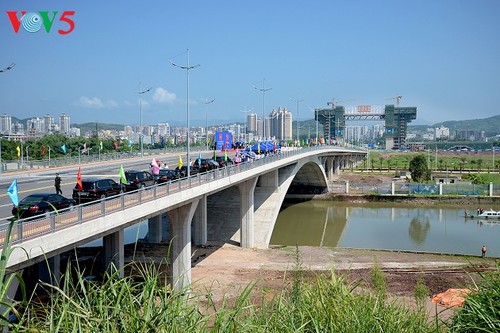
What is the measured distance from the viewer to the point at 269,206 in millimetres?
50656

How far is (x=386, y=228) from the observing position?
56.8 metres

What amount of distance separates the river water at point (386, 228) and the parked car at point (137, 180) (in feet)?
72.6

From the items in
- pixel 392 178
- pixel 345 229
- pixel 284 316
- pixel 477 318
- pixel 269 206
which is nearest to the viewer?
pixel 284 316

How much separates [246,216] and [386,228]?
2092 cm

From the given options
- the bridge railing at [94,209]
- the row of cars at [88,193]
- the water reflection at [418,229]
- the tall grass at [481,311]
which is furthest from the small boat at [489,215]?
the tall grass at [481,311]

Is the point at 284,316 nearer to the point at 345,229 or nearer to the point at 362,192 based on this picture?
the point at 345,229

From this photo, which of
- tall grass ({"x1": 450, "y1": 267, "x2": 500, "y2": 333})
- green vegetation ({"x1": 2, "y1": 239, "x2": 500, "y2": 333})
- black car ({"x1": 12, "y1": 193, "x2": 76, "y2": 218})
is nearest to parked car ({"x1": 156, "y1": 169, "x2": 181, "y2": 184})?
black car ({"x1": 12, "y1": 193, "x2": 76, "y2": 218})

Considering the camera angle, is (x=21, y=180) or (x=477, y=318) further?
(x=21, y=180)

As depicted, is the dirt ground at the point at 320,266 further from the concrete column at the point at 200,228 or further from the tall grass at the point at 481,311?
the tall grass at the point at 481,311

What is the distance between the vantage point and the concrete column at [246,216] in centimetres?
4181

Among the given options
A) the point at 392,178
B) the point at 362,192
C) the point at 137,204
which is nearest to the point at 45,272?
the point at 137,204

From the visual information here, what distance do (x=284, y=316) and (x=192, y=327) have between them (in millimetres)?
3365

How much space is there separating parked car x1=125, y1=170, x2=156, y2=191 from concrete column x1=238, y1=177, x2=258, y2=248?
1418 centimetres

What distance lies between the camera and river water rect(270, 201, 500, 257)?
47.9 m
